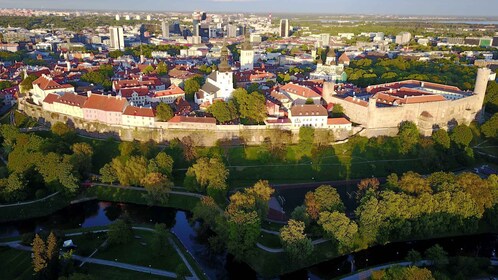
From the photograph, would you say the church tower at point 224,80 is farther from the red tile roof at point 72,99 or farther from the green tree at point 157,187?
the green tree at point 157,187

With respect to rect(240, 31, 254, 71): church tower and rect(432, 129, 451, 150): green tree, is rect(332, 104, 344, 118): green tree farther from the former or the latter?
rect(240, 31, 254, 71): church tower

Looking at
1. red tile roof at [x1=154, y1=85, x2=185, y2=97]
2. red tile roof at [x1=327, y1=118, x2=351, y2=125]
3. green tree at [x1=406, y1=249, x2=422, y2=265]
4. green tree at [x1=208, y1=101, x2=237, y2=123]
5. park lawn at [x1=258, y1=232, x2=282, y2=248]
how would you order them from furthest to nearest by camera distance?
red tile roof at [x1=154, y1=85, x2=185, y2=97]
red tile roof at [x1=327, y1=118, x2=351, y2=125]
green tree at [x1=208, y1=101, x2=237, y2=123]
park lawn at [x1=258, y1=232, x2=282, y2=248]
green tree at [x1=406, y1=249, x2=422, y2=265]

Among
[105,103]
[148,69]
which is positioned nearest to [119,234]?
[105,103]

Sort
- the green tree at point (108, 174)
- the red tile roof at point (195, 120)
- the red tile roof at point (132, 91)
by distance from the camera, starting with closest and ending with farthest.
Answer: the green tree at point (108, 174) → the red tile roof at point (195, 120) → the red tile roof at point (132, 91)

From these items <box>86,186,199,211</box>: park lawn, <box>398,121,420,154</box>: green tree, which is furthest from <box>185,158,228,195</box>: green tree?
<box>398,121,420,154</box>: green tree

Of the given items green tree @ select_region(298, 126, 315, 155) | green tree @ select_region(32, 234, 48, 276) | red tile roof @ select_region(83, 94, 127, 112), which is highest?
red tile roof @ select_region(83, 94, 127, 112)

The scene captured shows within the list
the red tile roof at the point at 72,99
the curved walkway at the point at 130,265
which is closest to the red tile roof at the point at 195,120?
the red tile roof at the point at 72,99
